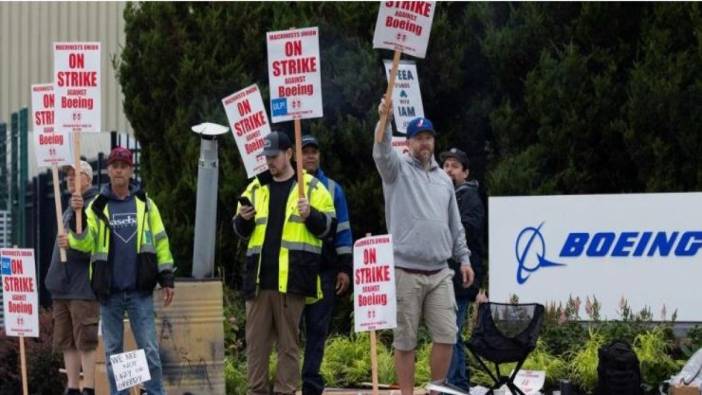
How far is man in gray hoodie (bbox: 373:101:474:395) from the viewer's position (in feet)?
34.9

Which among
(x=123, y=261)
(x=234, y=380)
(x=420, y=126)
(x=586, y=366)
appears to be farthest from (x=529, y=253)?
(x=123, y=261)

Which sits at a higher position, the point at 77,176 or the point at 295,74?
the point at 295,74

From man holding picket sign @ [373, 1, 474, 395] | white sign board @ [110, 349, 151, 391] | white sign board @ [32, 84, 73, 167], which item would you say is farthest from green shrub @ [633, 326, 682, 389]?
white sign board @ [32, 84, 73, 167]

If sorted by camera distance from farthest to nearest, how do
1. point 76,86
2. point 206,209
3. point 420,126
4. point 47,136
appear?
point 206,209, point 47,136, point 76,86, point 420,126

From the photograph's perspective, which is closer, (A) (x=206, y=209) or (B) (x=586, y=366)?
(B) (x=586, y=366)

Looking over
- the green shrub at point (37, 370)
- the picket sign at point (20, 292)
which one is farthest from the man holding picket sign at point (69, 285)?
the green shrub at point (37, 370)

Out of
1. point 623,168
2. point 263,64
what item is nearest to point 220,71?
point 263,64

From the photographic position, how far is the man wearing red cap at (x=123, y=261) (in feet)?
37.1

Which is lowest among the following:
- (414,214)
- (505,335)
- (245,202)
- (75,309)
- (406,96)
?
(505,335)

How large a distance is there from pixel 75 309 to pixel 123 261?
3.83 feet

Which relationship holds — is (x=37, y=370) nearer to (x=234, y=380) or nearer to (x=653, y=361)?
(x=234, y=380)

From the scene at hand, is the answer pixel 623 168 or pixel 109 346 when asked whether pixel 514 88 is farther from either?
pixel 109 346

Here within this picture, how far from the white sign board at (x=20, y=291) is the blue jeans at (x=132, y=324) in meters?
0.85

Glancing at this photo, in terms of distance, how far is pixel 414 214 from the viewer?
1065 cm
